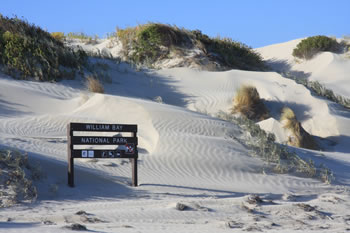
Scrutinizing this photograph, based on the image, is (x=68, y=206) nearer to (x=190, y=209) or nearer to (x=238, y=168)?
(x=190, y=209)

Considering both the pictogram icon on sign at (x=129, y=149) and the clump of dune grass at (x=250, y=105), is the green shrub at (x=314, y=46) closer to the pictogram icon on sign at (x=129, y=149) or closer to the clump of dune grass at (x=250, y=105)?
the clump of dune grass at (x=250, y=105)

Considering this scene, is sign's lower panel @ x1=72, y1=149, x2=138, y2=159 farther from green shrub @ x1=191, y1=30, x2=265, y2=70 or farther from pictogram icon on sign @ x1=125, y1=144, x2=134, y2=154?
green shrub @ x1=191, y1=30, x2=265, y2=70

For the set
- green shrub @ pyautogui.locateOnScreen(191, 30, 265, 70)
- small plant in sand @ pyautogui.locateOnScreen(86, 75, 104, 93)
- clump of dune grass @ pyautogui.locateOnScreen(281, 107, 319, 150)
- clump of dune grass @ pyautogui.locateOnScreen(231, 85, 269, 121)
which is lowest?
clump of dune grass @ pyautogui.locateOnScreen(281, 107, 319, 150)

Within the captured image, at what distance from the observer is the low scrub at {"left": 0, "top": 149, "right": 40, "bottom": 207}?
8.25 m

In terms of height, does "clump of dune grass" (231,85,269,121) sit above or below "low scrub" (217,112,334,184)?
above

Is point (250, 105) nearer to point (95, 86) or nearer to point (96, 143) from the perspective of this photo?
point (95, 86)

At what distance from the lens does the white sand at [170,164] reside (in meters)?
7.31

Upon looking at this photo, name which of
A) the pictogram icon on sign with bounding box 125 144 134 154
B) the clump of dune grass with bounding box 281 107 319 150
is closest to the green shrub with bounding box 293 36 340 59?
the clump of dune grass with bounding box 281 107 319 150

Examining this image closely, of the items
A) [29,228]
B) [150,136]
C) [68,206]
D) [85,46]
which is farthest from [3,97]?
[85,46]

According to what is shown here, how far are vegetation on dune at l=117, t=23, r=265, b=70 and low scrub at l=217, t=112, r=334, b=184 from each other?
10.4 metres

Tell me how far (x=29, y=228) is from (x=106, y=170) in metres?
5.05

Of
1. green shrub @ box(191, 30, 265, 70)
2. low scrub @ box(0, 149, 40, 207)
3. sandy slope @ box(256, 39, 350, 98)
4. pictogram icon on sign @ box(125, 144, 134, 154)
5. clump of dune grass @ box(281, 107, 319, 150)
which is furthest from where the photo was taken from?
sandy slope @ box(256, 39, 350, 98)

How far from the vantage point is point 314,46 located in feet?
99.3

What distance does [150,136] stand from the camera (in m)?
12.9
